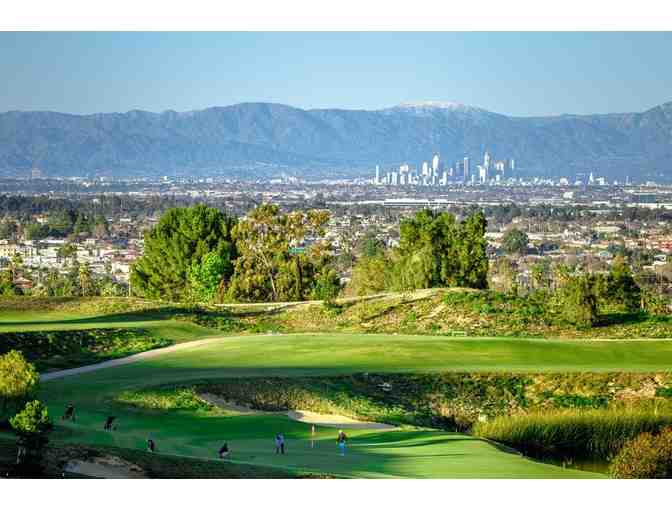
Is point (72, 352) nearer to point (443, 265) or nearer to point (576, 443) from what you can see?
point (576, 443)

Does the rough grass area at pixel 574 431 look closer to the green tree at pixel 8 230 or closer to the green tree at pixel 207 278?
the green tree at pixel 207 278

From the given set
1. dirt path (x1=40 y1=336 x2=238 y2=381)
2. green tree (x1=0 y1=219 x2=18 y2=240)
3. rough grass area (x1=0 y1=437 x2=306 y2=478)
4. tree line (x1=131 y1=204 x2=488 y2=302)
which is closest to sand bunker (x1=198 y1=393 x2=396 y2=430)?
dirt path (x1=40 y1=336 x2=238 y2=381)

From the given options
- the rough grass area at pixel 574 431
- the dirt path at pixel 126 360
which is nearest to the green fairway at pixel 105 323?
the dirt path at pixel 126 360

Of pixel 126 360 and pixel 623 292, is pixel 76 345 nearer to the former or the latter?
pixel 126 360

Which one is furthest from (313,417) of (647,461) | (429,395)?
(647,461)

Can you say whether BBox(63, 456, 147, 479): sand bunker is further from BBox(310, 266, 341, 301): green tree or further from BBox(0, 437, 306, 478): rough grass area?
BBox(310, 266, 341, 301): green tree

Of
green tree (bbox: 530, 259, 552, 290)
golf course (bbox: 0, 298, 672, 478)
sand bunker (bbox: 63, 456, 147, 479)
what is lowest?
green tree (bbox: 530, 259, 552, 290)
